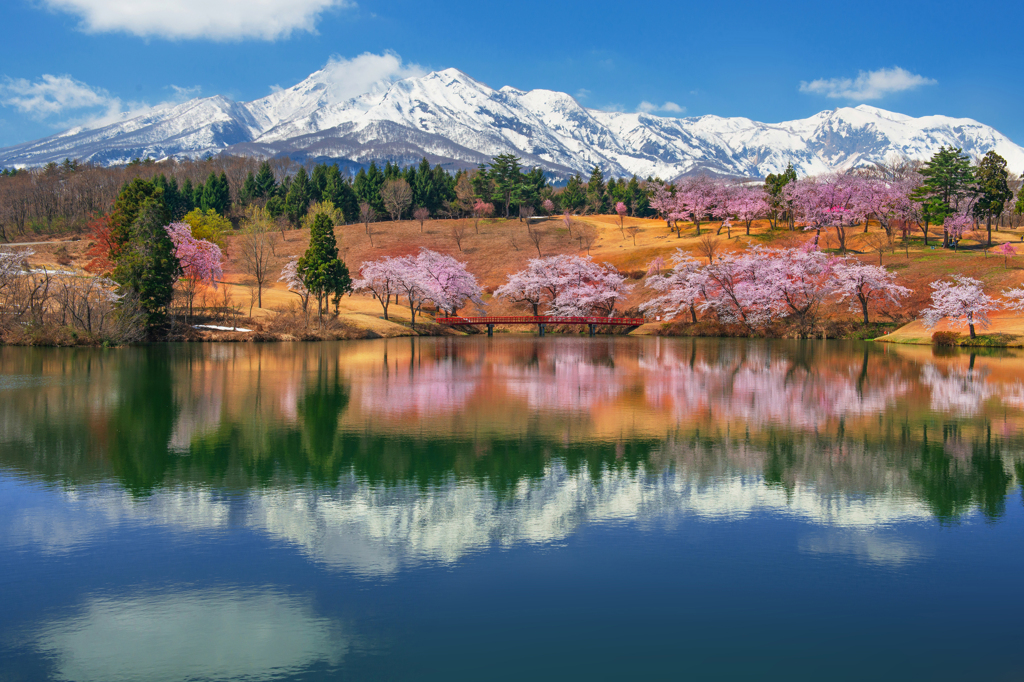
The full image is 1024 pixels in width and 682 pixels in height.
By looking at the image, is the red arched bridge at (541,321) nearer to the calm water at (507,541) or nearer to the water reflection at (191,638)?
the calm water at (507,541)

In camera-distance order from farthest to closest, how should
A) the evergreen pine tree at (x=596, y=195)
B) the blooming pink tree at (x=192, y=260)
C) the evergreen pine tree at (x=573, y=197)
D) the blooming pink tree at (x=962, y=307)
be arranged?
the evergreen pine tree at (x=596, y=195), the evergreen pine tree at (x=573, y=197), the blooming pink tree at (x=192, y=260), the blooming pink tree at (x=962, y=307)

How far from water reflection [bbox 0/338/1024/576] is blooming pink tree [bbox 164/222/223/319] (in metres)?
33.9

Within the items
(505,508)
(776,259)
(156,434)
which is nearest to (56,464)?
(156,434)

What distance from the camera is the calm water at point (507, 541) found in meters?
8.20

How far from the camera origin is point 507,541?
11.5 m

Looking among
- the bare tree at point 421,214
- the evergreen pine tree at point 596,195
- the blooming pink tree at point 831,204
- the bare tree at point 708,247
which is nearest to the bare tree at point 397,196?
the bare tree at point 421,214

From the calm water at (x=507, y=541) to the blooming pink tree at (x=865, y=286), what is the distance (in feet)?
169

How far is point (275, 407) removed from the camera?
25.2m

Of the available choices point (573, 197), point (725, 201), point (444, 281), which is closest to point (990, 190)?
point (725, 201)

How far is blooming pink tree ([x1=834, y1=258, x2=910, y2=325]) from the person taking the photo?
240ft

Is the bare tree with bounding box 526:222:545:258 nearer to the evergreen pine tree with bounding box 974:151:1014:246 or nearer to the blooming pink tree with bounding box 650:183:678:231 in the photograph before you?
the blooming pink tree with bounding box 650:183:678:231

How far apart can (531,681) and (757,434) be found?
1473 cm

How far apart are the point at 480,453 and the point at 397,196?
124 metres

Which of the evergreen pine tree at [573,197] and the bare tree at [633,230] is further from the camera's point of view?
the evergreen pine tree at [573,197]
